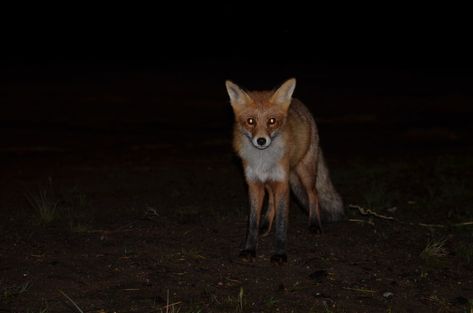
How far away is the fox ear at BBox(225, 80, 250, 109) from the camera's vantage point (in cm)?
528

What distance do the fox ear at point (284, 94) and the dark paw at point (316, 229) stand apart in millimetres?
1195

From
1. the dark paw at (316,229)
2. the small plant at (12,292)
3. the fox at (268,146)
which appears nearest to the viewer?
the small plant at (12,292)

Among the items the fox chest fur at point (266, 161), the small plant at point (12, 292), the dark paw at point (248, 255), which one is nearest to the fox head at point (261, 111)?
the fox chest fur at point (266, 161)

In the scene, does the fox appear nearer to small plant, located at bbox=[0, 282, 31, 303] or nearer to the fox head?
the fox head

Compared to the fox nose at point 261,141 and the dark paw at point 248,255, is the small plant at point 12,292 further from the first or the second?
the fox nose at point 261,141

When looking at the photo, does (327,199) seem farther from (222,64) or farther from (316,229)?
(222,64)

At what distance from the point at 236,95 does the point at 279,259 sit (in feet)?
4.07

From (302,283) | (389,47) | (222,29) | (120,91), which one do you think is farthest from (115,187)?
(222,29)

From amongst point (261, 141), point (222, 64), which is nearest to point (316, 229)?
point (261, 141)

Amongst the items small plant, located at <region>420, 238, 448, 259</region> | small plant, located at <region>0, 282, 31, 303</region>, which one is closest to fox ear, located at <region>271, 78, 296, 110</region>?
small plant, located at <region>420, 238, 448, 259</region>

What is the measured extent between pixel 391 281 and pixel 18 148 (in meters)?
6.78

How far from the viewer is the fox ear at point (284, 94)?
17.4ft

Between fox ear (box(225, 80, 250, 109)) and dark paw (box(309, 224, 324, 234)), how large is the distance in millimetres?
1333

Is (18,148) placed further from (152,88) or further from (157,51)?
(157,51)
